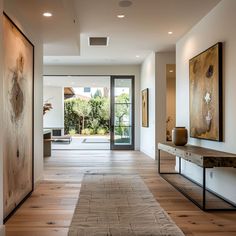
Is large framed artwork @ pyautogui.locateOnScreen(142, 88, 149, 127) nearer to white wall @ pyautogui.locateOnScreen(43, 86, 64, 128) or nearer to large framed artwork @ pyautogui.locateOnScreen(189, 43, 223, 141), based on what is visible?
large framed artwork @ pyautogui.locateOnScreen(189, 43, 223, 141)

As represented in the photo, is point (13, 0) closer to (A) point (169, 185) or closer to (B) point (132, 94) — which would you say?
(A) point (169, 185)

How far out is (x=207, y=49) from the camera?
504 centimetres

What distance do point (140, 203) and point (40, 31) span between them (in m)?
3.19

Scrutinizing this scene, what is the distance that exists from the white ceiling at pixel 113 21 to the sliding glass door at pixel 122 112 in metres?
3.14

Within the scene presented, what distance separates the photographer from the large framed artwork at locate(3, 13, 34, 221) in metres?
3.41

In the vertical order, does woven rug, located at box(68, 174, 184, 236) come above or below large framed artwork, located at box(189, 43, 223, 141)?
below

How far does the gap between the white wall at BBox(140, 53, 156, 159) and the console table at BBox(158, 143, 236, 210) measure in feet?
8.74

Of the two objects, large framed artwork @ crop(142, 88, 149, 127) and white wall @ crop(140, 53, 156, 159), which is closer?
white wall @ crop(140, 53, 156, 159)

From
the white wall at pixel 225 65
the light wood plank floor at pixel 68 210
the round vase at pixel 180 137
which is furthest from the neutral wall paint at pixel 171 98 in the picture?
the round vase at pixel 180 137

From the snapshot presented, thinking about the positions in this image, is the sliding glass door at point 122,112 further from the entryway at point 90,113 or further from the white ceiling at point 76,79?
the white ceiling at point 76,79

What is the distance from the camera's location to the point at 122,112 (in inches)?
443

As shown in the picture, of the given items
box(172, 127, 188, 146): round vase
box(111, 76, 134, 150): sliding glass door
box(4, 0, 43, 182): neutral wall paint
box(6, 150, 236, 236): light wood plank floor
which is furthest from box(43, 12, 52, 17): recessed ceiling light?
box(111, 76, 134, 150): sliding glass door

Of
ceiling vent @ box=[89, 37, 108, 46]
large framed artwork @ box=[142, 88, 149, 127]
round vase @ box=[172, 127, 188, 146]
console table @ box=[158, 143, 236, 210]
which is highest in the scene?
ceiling vent @ box=[89, 37, 108, 46]

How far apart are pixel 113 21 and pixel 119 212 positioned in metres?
3.62
